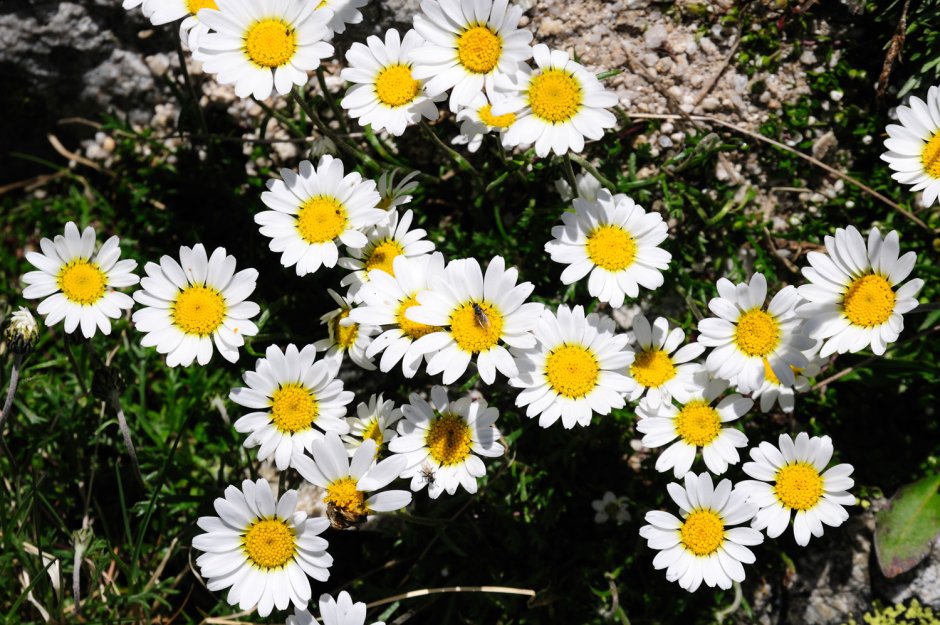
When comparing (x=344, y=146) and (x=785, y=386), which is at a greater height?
(x=344, y=146)

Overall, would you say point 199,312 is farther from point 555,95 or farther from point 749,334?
point 749,334

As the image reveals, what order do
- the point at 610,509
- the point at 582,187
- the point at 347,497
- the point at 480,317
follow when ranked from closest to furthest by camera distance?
the point at 480,317 → the point at 347,497 → the point at 582,187 → the point at 610,509

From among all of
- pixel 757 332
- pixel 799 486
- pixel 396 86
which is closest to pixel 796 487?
pixel 799 486

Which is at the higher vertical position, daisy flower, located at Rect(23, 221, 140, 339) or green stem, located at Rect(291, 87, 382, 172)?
green stem, located at Rect(291, 87, 382, 172)

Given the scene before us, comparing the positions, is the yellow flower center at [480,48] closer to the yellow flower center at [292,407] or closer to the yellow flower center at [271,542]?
the yellow flower center at [292,407]

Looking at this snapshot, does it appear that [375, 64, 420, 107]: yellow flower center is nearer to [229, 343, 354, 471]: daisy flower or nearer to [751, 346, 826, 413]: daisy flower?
[229, 343, 354, 471]: daisy flower

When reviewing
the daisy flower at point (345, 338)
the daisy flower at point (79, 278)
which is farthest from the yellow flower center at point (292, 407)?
the daisy flower at point (79, 278)

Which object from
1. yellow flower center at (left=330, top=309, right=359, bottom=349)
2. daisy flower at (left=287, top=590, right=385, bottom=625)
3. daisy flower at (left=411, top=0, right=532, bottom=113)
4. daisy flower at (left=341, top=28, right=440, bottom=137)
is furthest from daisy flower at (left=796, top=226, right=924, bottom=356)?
daisy flower at (left=287, top=590, right=385, bottom=625)
